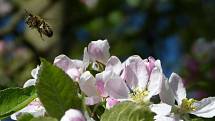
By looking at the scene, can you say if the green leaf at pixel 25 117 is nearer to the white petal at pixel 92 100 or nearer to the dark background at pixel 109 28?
the white petal at pixel 92 100

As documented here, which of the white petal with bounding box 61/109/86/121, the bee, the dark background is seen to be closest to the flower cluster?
the white petal with bounding box 61/109/86/121

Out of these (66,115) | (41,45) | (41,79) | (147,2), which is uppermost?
(147,2)

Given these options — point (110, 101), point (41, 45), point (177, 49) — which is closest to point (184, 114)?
point (110, 101)

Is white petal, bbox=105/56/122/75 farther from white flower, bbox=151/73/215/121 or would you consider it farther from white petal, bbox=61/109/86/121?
white petal, bbox=61/109/86/121

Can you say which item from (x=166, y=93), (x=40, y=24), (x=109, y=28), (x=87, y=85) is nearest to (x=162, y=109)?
(x=166, y=93)

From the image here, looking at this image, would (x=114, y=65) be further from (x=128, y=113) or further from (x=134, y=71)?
(x=128, y=113)

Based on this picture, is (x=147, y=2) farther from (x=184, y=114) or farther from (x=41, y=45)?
(x=184, y=114)

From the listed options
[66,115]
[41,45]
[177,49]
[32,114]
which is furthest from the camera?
[177,49]
